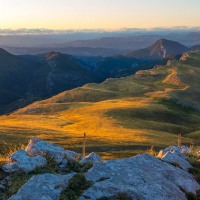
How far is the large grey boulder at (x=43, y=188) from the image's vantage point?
11039 mm

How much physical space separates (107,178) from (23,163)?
12.4 ft

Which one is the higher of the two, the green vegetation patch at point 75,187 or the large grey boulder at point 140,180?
the green vegetation patch at point 75,187

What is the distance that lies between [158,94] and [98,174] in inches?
6774

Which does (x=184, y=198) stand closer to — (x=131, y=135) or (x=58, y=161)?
(x=58, y=161)

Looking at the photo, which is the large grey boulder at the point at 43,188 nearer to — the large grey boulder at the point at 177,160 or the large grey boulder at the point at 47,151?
the large grey boulder at the point at 47,151

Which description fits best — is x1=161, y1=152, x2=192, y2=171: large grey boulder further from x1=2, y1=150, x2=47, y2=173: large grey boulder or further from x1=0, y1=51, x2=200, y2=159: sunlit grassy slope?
x1=0, y1=51, x2=200, y2=159: sunlit grassy slope

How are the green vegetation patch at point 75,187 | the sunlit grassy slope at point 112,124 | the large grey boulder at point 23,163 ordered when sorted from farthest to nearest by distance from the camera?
the sunlit grassy slope at point 112,124, the large grey boulder at point 23,163, the green vegetation patch at point 75,187

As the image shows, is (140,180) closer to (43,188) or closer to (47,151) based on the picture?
(43,188)

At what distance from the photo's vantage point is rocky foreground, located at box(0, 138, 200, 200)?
38.0 feet

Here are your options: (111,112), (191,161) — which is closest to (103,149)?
(191,161)

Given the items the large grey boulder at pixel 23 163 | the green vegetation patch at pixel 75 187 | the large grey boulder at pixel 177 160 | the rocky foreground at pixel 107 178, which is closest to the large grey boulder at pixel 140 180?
the rocky foreground at pixel 107 178

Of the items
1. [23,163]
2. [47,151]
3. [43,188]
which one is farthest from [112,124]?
[43,188]

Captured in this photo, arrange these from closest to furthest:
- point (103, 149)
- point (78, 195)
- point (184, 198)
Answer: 1. point (78, 195)
2. point (184, 198)
3. point (103, 149)

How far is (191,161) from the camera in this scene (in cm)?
1684
